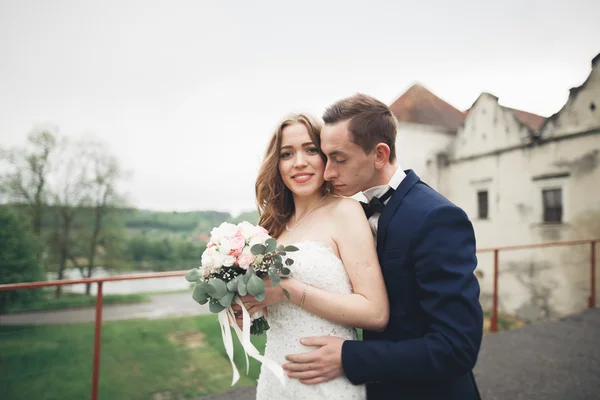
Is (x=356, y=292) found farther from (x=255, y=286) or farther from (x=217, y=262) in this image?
(x=217, y=262)

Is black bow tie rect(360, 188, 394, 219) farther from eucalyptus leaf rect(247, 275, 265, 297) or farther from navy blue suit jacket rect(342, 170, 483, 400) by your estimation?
eucalyptus leaf rect(247, 275, 265, 297)

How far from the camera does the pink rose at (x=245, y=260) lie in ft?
4.42

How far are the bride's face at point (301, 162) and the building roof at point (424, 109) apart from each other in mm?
16340

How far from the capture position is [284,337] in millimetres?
1622

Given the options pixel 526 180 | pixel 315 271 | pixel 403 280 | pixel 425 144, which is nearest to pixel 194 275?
pixel 315 271

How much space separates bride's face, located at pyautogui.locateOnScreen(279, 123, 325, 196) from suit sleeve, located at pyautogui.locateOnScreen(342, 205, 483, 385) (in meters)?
0.70

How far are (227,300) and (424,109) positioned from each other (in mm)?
19424

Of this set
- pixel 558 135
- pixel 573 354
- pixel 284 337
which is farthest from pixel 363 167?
pixel 558 135

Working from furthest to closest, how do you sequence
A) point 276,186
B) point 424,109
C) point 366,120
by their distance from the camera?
point 424,109 → point 276,186 → point 366,120

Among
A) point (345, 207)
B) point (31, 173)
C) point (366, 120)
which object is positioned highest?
point (31, 173)

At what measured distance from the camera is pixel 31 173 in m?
30.8

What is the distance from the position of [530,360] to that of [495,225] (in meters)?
12.1

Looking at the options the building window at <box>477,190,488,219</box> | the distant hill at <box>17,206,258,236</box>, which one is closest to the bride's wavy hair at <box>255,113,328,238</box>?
the building window at <box>477,190,488,219</box>

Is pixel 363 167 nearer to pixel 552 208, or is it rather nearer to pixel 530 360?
pixel 530 360
